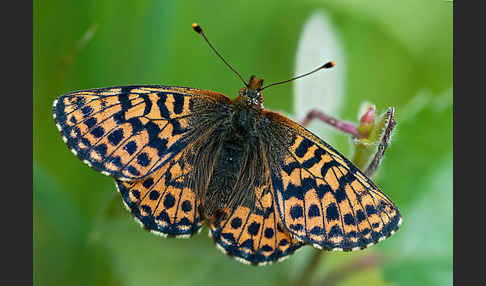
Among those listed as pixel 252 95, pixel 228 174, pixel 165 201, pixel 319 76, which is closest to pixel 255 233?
pixel 228 174

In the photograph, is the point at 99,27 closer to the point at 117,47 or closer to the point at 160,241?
the point at 117,47

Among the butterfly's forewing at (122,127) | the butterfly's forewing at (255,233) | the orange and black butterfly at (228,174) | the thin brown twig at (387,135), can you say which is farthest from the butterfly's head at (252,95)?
the thin brown twig at (387,135)

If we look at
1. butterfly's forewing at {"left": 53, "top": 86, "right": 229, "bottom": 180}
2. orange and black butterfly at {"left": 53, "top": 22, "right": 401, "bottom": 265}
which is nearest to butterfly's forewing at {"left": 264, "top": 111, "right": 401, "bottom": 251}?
orange and black butterfly at {"left": 53, "top": 22, "right": 401, "bottom": 265}

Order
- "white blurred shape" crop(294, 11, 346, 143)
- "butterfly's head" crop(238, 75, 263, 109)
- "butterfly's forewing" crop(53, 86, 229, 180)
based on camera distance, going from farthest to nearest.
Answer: "white blurred shape" crop(294, 11, 346, 143) → "butterfly's head" crop(238, 75, 263, 109) → "butterfly's forewing" crop(53, 86, 229, 180)

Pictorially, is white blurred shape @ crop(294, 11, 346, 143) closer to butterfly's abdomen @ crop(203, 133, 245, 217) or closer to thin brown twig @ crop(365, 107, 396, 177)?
butterfly's abdomen @ crop(203, 133, 245, 217)

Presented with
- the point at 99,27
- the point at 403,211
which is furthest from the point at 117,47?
the point at 403,211

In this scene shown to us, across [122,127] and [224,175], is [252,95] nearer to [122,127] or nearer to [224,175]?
[224,175]

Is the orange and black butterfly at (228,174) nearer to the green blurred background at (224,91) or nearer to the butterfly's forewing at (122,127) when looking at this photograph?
the butterfly's forewing at (122,127)
